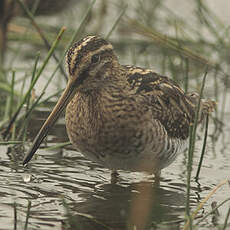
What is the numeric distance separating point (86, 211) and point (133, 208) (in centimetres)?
32

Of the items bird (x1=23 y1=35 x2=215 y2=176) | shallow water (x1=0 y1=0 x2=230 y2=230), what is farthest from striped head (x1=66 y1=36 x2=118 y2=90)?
shallow water (x1=0 y1=0 x2=230 y2=230)

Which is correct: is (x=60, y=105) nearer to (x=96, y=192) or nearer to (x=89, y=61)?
(x=89, y=61)

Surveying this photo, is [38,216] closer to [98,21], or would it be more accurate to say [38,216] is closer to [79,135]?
[79,135]

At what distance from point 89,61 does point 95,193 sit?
100cm

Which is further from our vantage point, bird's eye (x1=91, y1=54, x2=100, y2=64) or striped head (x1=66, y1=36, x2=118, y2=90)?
bird's eye (x1=91, y1=54, x2=100, y2=64)

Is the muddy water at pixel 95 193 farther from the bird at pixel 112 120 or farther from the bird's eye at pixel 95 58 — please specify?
the bird's eye at pixel 95 58

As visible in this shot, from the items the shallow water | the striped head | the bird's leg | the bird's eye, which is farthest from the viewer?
the bird's leg

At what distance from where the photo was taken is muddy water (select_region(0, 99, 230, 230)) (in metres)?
4.43

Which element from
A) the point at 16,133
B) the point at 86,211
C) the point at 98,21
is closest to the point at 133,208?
the point at 86,211

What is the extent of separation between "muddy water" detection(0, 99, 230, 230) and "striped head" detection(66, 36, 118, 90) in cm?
79

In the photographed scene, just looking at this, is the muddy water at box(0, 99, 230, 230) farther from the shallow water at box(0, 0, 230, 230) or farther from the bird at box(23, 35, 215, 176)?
the bird at box(23, 35, 215, 176)

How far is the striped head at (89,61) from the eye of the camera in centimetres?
462

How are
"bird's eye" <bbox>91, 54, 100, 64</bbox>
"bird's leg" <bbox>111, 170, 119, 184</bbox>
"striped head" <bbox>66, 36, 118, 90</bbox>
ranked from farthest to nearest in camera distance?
"bird's leg" <bbox>111, 170, 119, 184</bbox>, "bird's eye" <bbox>91, 54, 100, 64</bbox>, "striped head" <bbox>66, 36, 118, 90</bbox>

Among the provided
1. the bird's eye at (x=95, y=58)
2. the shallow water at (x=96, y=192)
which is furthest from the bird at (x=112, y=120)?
the shallow water at (x=96, y=192)
